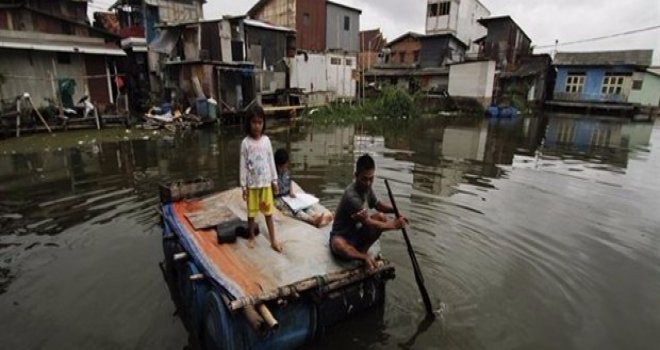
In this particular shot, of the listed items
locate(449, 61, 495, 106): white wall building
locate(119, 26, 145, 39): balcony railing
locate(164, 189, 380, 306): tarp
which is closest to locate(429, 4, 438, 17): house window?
locate(449, 61, 495, 106): white wall building

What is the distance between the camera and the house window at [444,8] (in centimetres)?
3736

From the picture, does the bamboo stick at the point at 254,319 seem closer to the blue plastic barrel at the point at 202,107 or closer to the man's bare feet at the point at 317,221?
the man's bare feet at the point at 317,221

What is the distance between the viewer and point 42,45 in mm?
16766

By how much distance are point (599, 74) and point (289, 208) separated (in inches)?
1523

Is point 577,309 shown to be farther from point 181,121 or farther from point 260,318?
point 181,121

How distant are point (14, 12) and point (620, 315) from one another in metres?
23.5

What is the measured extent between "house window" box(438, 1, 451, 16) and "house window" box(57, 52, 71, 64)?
32.2 meters

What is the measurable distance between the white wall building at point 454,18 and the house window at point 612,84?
12.6m

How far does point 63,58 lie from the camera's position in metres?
18.3

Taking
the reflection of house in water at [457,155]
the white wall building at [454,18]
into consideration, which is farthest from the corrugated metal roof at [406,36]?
the reflection of house in water at [457,155]

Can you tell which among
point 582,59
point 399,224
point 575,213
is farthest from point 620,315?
point 582,59

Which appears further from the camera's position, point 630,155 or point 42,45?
point 42,45

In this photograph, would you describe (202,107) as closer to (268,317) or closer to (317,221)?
(317,221)

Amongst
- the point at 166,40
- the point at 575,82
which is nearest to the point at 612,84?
the point at 575,82
